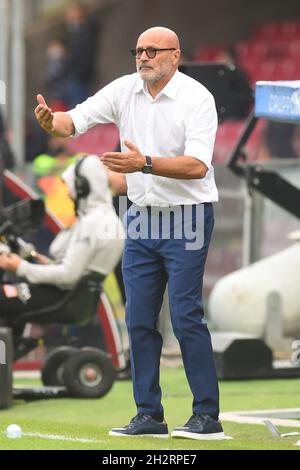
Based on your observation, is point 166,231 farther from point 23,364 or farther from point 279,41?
point 279,41

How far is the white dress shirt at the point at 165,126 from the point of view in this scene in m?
7.23

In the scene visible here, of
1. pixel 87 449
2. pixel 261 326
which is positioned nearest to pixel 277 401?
pixel 261 326

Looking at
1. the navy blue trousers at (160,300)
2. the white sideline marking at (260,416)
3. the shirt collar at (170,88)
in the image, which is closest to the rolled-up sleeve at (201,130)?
the shirt collar at (170,88)

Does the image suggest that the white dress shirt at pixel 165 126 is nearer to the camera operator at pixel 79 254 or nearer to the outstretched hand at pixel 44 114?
the outstretched hand at pixel 44 114

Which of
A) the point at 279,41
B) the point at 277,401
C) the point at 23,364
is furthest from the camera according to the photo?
the point at 279,41

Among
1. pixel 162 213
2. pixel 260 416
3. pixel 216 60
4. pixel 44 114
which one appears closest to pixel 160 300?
pixel 162 213

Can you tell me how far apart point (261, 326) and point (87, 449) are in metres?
6.05

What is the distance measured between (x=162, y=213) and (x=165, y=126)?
421mm

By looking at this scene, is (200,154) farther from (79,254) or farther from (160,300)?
(79,254)

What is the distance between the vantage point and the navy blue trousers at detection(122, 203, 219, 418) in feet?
24.0

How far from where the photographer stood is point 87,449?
22.2 ft

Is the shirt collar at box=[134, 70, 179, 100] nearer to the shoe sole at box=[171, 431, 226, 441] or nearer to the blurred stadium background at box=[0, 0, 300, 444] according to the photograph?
the shoe sole at box=[171, 431, 226, 441]

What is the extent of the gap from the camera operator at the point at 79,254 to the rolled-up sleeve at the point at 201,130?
10.6ft

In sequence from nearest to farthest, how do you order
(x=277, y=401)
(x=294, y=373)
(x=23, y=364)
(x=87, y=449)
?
(x=87, y=449), (x=277, y=401), (x=294, y=373), (x=23, y=364)
